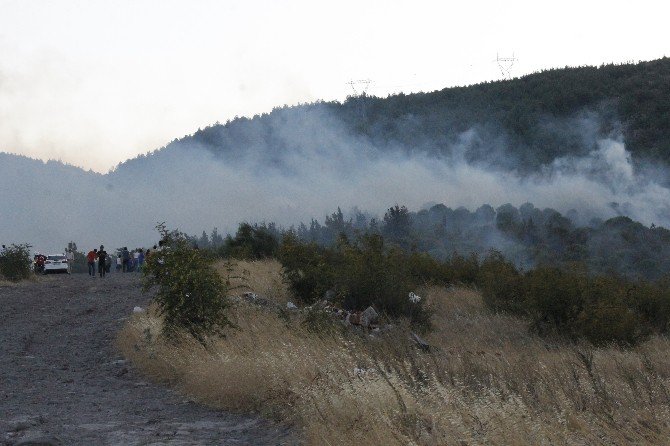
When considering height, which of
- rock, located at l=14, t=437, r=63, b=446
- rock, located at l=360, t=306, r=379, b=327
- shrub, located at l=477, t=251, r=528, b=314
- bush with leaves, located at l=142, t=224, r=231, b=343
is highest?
bush with leaves, located at l=142, t=224, r=231, b=343

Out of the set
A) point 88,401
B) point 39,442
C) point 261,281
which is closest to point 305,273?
point 261,281

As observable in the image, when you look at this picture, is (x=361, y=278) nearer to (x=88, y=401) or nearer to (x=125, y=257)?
(x=88, y=401)

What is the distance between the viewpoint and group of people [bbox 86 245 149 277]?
48000mm

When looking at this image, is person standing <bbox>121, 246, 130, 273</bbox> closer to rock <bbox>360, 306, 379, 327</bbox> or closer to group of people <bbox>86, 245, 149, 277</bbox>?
group of people <bbox>86, 245, 149, 277</bbox>

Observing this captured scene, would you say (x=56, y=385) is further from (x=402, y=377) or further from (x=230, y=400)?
(x=402, y=377)

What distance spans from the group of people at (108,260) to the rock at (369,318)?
24.4 meters

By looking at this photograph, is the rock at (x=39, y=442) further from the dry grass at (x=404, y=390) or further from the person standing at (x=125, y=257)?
the person standing at (x=125, y=257)

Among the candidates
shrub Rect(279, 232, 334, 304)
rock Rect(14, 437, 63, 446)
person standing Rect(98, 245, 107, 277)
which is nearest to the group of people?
person standing Rect(98, 245, 107, 277)

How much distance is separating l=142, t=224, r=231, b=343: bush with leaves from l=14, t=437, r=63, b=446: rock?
21.6ft

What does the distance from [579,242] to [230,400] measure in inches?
3033

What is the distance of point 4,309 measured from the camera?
27188 mm

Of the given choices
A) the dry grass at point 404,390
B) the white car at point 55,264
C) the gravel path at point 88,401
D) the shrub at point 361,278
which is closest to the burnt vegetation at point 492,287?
the shrub at point 361,278

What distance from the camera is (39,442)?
Answer: 827 cm

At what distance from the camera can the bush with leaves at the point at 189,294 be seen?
1582 centimetres
